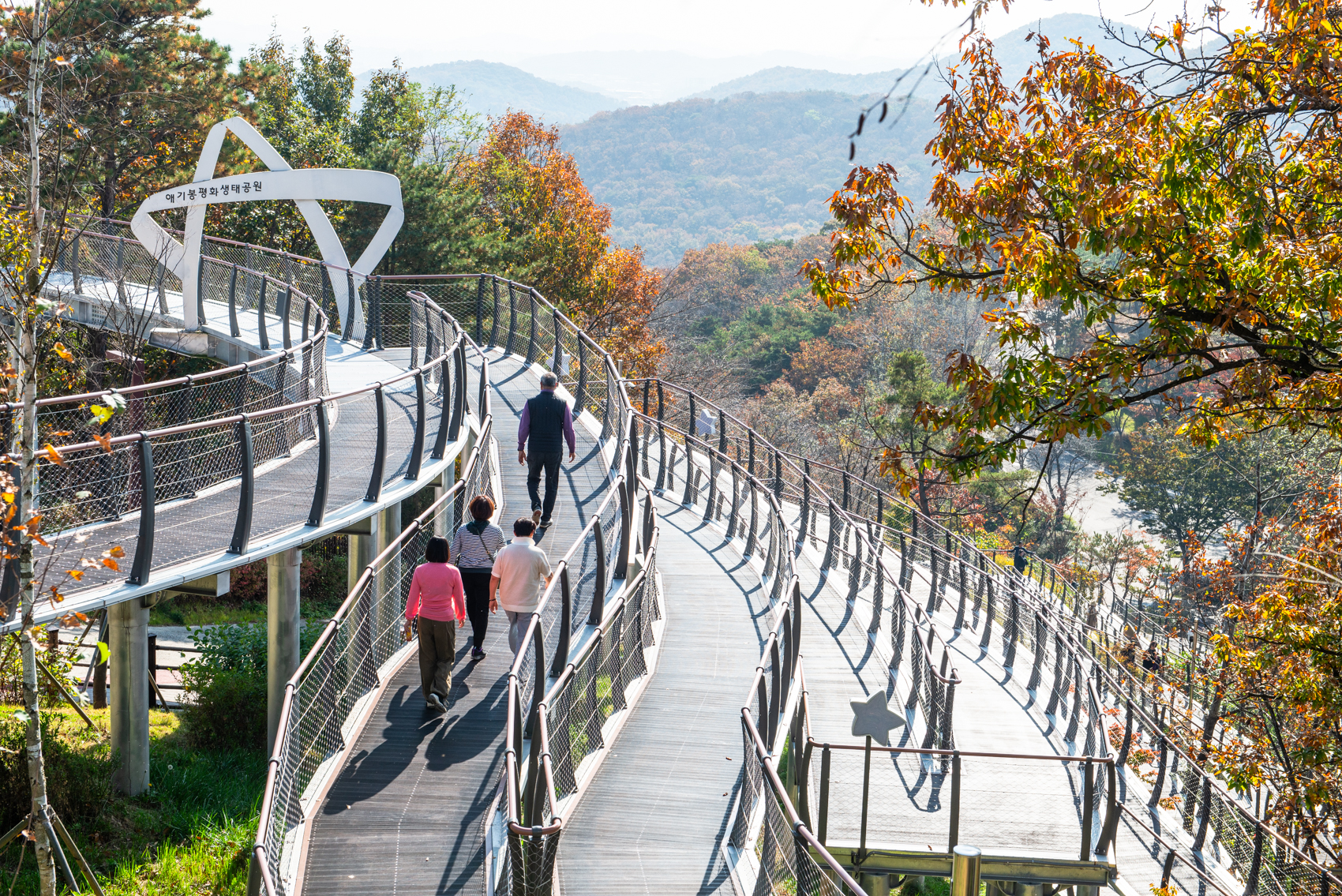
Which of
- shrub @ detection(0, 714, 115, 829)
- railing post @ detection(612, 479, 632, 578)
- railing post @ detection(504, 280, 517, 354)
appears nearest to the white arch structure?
railing post @ detection(504, 280, 517, 354)

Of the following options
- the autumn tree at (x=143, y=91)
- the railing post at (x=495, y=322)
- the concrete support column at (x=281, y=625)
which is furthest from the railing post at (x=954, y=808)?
the autumn tree at (x=143, y=91)

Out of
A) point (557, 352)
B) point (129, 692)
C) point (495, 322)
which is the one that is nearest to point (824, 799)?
point (129, 692)

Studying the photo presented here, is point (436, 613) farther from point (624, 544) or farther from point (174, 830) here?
point (174, 830)

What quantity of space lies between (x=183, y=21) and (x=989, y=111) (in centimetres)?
2131

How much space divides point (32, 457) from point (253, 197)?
14666 millimetres

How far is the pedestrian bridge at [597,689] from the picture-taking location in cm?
625

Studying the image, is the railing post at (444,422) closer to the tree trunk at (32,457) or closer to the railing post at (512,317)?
the tree trunk at (32,457)

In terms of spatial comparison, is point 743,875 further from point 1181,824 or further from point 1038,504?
point 1038,504

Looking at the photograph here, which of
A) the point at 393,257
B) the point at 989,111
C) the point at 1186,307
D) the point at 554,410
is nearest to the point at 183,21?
the point at 393,257

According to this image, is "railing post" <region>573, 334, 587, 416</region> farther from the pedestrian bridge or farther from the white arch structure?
the white arch structure

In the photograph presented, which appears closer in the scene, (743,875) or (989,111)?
(743,875)

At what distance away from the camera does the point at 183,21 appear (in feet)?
76.8

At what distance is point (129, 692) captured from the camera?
9.89 metres

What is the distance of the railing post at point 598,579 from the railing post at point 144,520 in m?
3.21
